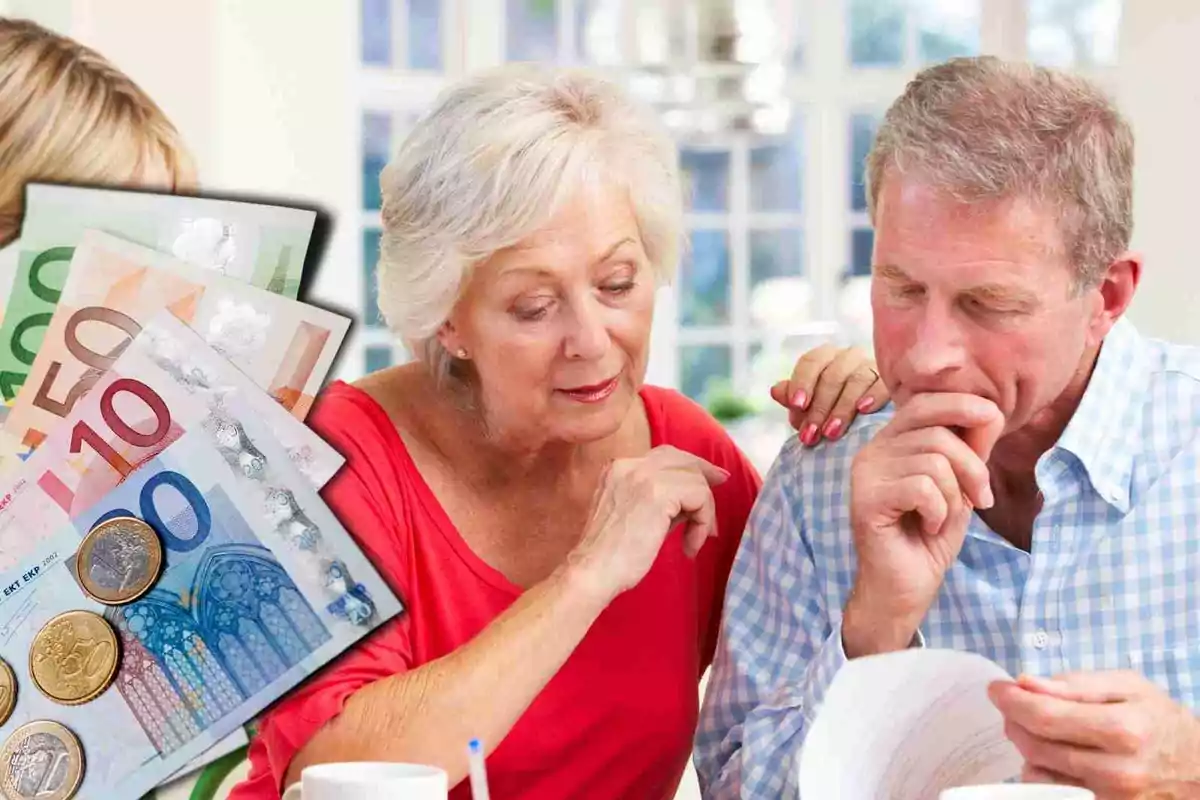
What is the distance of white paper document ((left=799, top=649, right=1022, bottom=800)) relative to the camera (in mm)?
1111

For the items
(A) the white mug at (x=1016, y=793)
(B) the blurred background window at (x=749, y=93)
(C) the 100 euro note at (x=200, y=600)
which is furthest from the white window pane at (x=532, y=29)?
(A) the white mug at (x=1016, y=793)

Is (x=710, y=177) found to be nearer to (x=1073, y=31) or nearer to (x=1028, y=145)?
(x=1073, y=31)

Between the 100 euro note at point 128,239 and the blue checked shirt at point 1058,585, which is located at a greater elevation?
the 100 euro note at point 128,239

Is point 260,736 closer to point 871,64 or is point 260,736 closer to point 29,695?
point 29,695

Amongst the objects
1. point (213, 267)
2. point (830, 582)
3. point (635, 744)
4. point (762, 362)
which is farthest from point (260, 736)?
point (762, 362)

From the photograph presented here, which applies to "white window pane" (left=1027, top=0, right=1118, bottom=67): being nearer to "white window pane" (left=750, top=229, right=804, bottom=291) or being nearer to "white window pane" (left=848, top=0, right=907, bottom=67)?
"white window pane" (left=848, top=0, right=907, bottom=67)

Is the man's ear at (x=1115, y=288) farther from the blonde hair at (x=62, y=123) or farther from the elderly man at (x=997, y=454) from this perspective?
the blonde hair at (x=62, y=123)

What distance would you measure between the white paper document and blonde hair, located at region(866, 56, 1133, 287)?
421 millimetres

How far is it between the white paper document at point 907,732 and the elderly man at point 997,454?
131mm

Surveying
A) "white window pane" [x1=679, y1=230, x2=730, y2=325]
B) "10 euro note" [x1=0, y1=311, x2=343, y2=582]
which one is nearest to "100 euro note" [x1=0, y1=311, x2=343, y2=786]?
"10 euro note" [x1=0, y1=311, x2=343, y2=582]

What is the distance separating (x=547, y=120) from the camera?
5.18 ft

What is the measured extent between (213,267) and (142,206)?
10 cm

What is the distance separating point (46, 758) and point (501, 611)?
0.49 metres

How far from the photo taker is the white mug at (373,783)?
0.96 m
